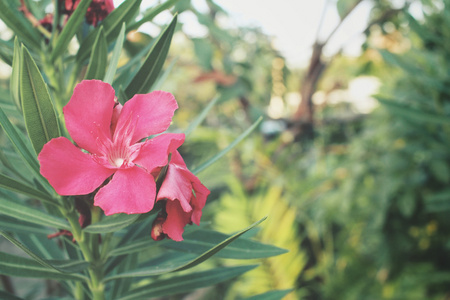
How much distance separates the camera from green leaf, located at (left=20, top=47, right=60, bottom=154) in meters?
0.38

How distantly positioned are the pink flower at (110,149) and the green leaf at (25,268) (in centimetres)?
15

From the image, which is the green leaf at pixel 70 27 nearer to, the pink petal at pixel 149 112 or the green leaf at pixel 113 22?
the green leaf at pixel 113 22

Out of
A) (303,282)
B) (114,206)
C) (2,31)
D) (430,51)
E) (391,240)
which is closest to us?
(114,206)

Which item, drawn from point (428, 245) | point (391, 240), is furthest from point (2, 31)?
point (428, 245)

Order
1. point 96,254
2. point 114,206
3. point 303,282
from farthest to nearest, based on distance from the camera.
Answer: point 303,282, point 96,254, point 114,206

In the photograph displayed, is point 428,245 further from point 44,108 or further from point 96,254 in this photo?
point 44,108

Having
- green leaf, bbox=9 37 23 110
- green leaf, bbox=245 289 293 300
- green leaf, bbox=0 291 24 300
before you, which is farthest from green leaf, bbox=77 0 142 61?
green leaf, bbox=245 289 293 300

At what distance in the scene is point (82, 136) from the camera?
40 cm

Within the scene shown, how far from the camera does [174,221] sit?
0.40 m

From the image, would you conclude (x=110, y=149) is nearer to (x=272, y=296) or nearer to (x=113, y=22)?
(x=113, y=22)

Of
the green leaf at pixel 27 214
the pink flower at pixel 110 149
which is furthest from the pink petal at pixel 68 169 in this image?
the green leaf at pixel 27 214

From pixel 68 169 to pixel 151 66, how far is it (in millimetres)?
187

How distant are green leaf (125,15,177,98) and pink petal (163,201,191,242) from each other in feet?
0.62

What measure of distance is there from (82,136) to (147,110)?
0.08 meters
